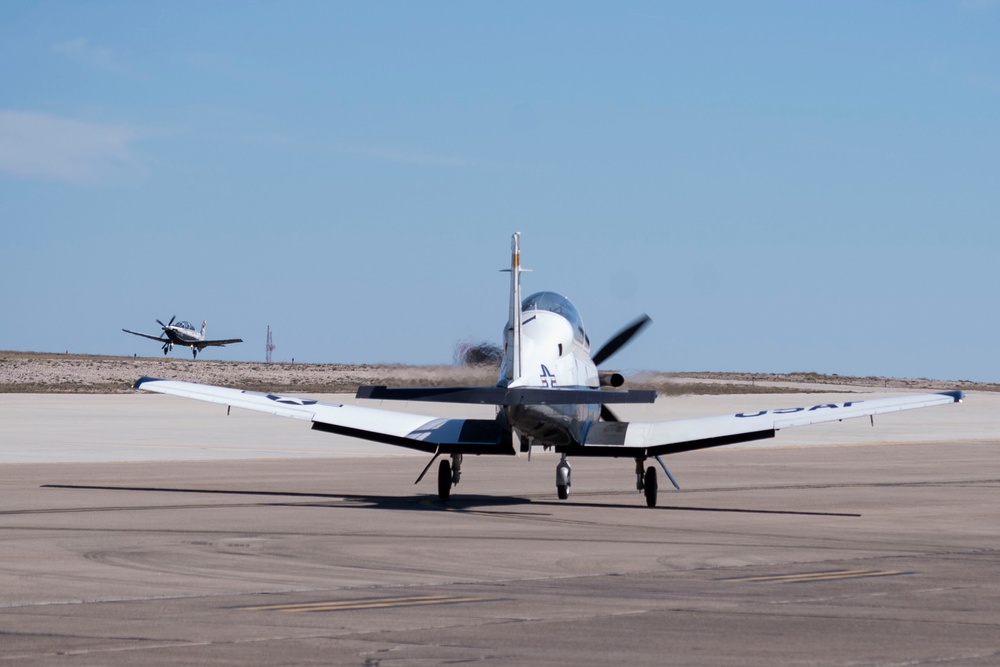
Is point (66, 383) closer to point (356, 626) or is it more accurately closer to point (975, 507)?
point (975, 507)

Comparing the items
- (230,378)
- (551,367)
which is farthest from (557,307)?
(230,378)

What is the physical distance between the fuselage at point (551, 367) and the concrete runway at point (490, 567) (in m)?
1.47

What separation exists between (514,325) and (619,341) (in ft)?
18.9

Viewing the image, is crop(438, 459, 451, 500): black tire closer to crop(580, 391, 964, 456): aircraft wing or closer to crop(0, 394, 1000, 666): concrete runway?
crop(0, 394, 1000, 666): concrete runway

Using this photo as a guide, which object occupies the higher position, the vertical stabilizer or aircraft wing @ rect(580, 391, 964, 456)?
the vertical stabilizer

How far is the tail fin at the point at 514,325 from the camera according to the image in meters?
22.6

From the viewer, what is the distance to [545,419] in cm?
2255

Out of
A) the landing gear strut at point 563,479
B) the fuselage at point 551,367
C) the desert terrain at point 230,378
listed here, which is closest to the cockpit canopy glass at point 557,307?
the fuselage at point 551,367

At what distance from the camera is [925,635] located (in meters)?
10.9

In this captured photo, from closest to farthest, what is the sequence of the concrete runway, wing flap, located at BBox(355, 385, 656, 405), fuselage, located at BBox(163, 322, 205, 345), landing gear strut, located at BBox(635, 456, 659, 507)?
1. the concrete runway
2. wing flap, located at BBox(355, 385, 656, 405)
3. landing gear strut, located at BBox(635, 456, 659, 507)
4. fuselage, located at BBox(163, 322, 205, 345)

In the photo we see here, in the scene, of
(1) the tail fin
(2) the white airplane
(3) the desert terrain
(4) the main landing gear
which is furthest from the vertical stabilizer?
(2) the white airplane

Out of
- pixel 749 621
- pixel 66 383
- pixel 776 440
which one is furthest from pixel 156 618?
pixel 66 383

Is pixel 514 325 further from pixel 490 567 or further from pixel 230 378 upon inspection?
pixel 230 378

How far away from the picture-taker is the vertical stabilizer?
74.1 feet
